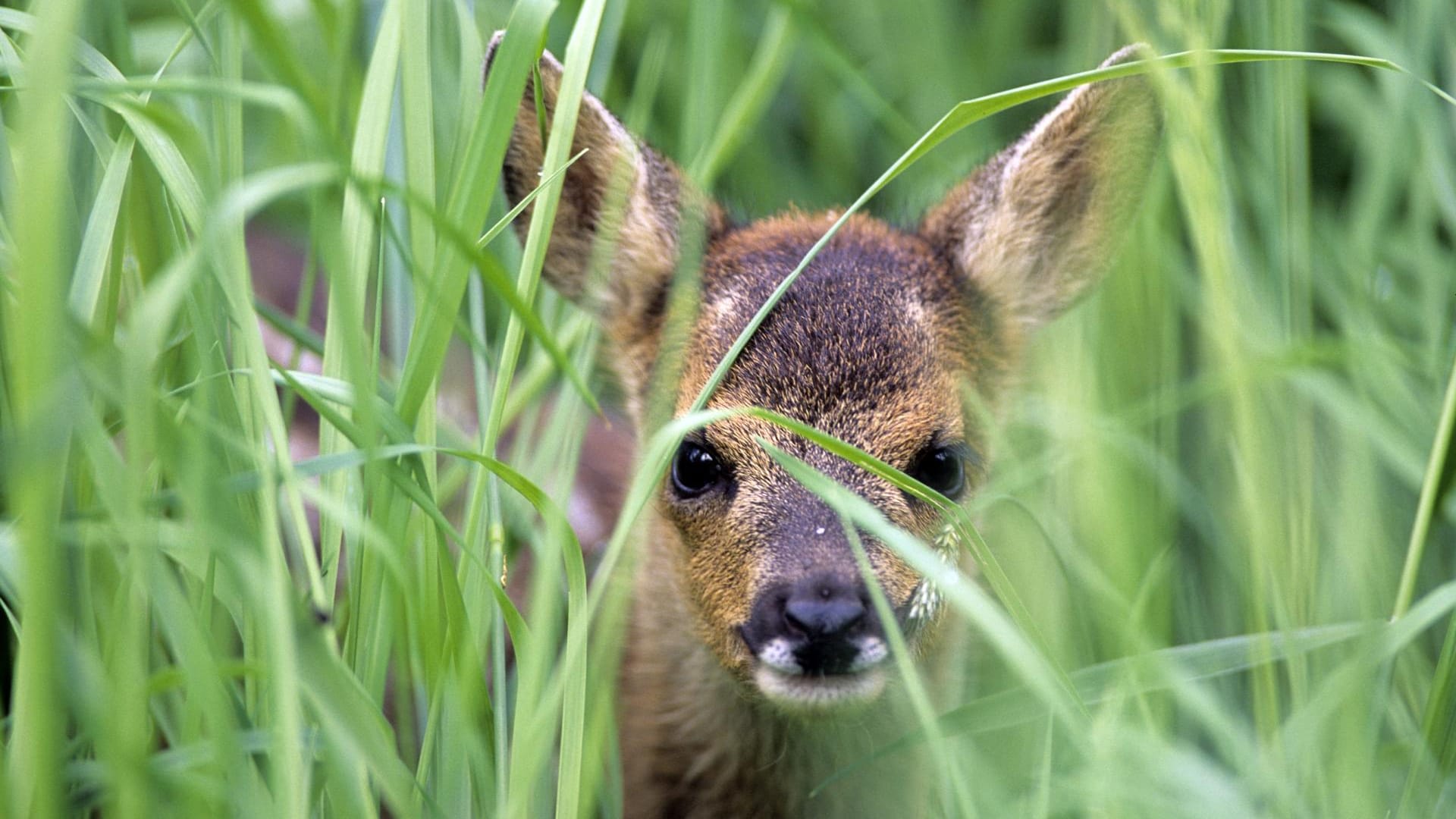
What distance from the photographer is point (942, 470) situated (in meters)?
2.93

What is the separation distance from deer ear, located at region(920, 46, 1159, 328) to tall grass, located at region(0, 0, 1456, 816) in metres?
0.12

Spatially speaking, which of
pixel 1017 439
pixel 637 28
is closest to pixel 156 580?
pixel 1017 439

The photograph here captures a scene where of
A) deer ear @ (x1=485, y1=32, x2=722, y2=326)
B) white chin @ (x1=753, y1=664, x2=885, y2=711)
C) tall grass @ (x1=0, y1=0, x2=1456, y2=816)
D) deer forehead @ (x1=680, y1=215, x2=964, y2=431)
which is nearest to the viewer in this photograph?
tall grass @ (x1=0, y1=0, x2=1456, y2=816)

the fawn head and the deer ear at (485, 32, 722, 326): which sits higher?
the deer ear at (485, 32, 722, 326)

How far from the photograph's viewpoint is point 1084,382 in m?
3.15

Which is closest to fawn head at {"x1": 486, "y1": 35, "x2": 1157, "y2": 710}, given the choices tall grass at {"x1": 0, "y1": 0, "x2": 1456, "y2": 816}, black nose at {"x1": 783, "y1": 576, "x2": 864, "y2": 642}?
black nose at {"x1": 783, "y1": 576, "x2": 864, "y2": 642}

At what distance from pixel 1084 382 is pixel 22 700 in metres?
2.21

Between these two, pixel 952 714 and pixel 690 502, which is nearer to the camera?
pixel 952 714

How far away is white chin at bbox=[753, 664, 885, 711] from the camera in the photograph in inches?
97.7

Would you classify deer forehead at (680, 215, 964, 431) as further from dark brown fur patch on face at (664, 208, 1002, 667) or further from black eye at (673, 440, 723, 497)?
black eye at (673, 440, 723, 497)

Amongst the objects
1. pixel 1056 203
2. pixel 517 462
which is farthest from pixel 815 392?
pixel 1056 203

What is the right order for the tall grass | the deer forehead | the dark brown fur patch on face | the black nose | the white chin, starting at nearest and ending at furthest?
the tall grass < the black nose < the white chin < the dark brown fur patch on face < the deer forehead

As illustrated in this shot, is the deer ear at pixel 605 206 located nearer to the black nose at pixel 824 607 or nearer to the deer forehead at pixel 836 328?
the deer forehead at pixel 836 328

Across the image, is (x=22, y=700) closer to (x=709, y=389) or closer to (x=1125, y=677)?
(x=709, y=389)
